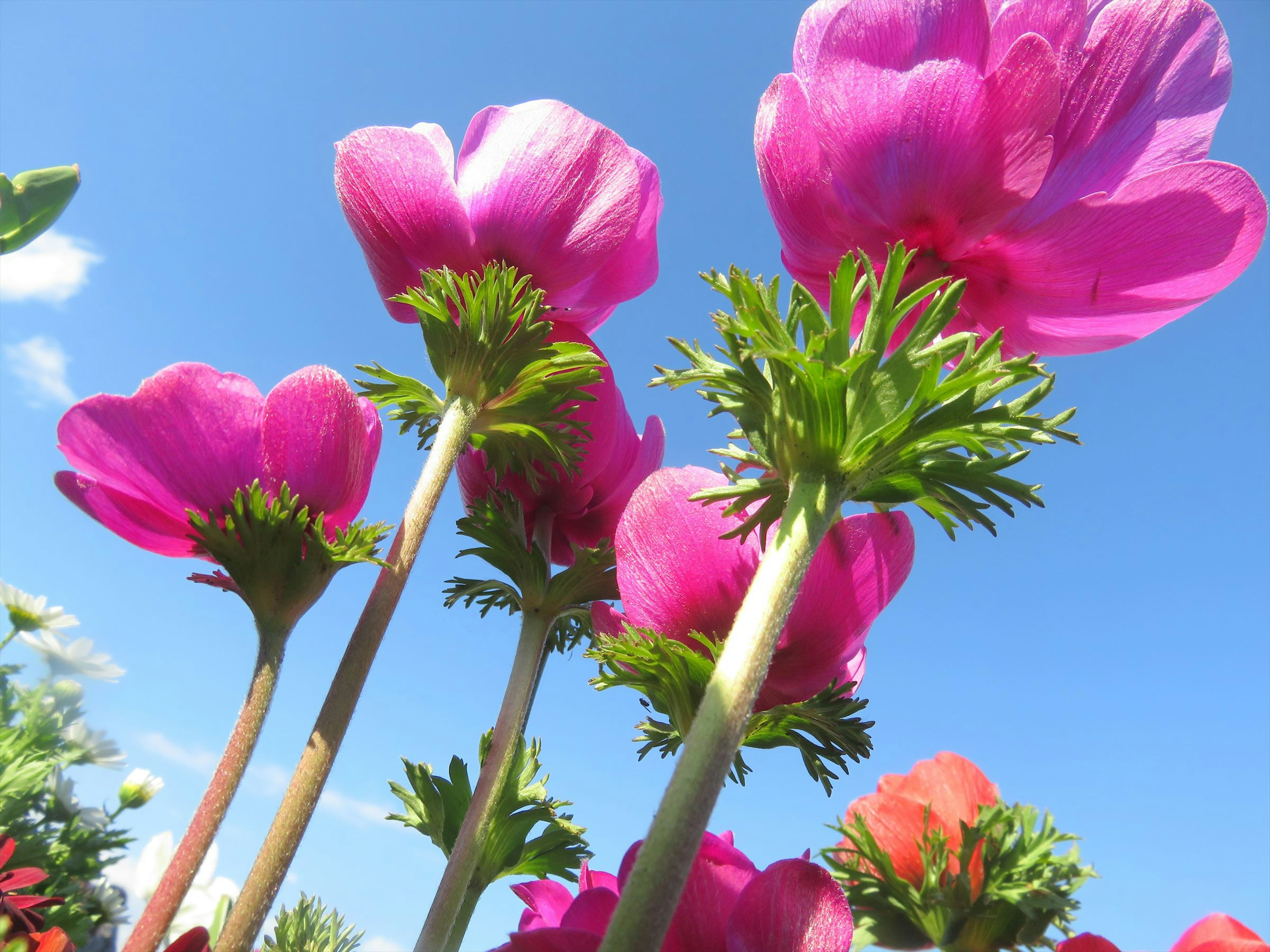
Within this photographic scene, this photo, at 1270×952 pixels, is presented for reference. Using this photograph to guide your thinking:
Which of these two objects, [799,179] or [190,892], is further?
[190,892]

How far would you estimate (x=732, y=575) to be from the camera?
934 mm

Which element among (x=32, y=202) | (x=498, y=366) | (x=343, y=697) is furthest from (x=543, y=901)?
(x=32, y=202)

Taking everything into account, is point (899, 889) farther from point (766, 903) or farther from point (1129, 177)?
point (1129, 177)

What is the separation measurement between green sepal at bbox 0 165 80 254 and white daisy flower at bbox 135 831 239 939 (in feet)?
2.86

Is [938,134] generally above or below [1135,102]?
below

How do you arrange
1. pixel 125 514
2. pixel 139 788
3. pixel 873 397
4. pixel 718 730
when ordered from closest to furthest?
1. pixel 718 730
2. pixel 873 397
3. pixel 125 514
4. pixel 139 788

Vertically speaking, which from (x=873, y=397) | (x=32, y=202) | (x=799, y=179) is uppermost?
(x=799, y=179)

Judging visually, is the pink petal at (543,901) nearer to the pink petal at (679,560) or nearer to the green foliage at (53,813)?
the pink petal at (679,560)

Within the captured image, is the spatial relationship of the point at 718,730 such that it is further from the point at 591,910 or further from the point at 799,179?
the point at 799,179

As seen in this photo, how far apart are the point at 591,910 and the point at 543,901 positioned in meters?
0.19

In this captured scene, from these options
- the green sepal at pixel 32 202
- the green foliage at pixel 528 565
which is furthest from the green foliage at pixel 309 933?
the green sepal at pixel 32 202

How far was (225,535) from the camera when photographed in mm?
979

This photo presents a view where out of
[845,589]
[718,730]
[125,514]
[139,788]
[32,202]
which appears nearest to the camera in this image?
[718,730]

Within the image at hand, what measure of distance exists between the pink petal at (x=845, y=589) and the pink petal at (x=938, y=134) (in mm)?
316
